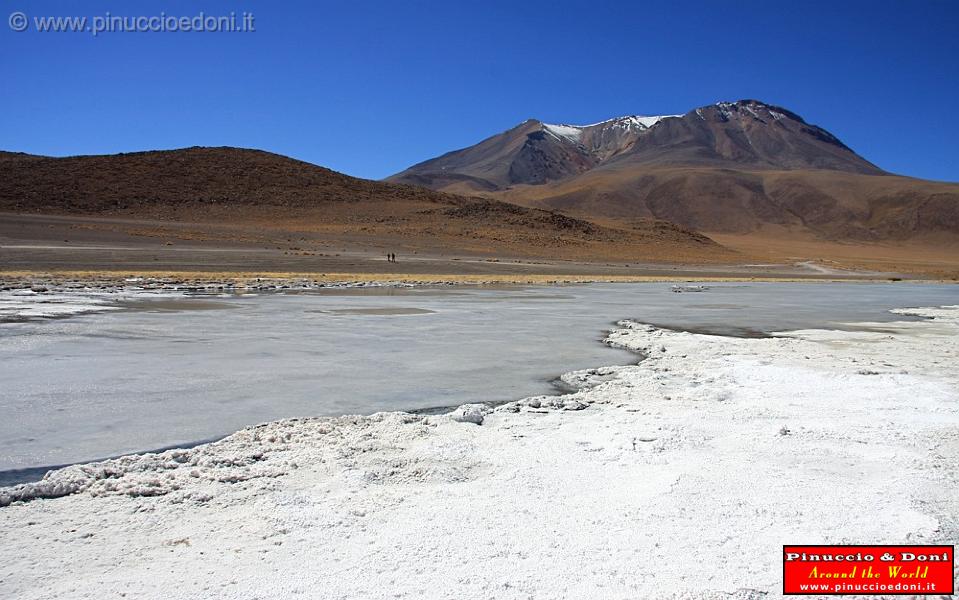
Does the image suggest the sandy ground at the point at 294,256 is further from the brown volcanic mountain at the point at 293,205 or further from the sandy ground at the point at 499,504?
the sandy ground at the point at 499,504

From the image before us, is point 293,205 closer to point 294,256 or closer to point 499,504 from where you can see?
point 294,256

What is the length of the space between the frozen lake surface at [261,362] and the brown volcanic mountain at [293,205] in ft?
134

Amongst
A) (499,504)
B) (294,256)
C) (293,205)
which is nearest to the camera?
(499,504)

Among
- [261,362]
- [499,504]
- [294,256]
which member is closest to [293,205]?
[294,256]

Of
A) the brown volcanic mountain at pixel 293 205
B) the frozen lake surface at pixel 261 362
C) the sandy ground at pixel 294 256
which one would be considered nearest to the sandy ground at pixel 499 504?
the frozen lake surface at pixel 261 362

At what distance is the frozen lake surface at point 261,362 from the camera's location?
6.03 meters

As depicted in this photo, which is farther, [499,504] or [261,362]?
[261,362]

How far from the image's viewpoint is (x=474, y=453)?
17.0 feet

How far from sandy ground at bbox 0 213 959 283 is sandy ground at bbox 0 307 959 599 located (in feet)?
84.6

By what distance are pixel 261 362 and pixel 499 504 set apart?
5.83 metres

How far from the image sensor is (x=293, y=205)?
7094 centimetres

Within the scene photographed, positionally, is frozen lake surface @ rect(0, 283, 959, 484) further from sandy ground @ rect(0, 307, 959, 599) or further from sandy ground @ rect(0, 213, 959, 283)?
sandy ground @ rect(0, 213, 959, 283)

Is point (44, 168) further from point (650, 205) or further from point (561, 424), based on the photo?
point (650, 205)

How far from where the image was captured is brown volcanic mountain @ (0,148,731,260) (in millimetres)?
62562
